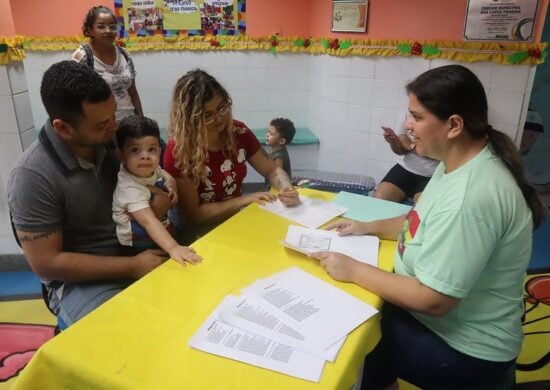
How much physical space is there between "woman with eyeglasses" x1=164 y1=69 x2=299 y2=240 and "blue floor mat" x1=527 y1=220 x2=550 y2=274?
6.68 feet

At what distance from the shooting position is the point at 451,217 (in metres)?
1.07

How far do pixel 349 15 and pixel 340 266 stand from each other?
9.29 ft

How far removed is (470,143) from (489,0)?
6.97 ft

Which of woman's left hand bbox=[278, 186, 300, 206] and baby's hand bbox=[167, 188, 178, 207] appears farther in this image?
woman's left hand bbox=[278, 186, 300, 206]

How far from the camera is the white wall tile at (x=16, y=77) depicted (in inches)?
97.7

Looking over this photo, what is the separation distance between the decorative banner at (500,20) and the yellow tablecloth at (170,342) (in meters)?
2.23

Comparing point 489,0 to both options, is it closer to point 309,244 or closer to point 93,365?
point 309,244

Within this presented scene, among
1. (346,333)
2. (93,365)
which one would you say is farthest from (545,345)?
(93,365)

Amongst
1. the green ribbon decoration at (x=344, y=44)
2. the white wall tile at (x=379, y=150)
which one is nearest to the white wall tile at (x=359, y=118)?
the white wall tile at (x=379, y=150)

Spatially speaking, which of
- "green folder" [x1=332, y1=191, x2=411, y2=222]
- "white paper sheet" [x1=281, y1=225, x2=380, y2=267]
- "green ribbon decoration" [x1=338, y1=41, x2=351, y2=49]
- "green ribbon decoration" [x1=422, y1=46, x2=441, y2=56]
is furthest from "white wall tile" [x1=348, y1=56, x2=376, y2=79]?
"white paper sheet" [x1=281, y1=225, x2=380, y2=267]

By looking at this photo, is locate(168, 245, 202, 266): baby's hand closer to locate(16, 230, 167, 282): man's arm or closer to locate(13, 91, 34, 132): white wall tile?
locate(16, 230, 167, 282): man's arm

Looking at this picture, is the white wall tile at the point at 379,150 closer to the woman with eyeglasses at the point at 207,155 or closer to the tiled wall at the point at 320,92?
the tiled wall at the point at 320,92

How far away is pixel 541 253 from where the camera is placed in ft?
10.2

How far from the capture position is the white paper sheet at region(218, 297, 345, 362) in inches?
39.0
